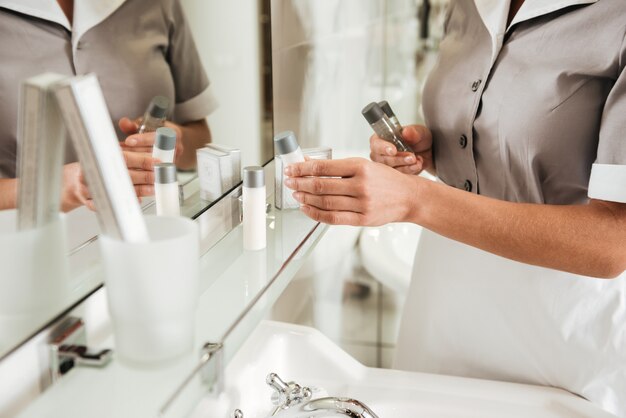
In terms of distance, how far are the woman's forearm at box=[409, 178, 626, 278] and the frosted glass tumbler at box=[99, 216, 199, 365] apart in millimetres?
386

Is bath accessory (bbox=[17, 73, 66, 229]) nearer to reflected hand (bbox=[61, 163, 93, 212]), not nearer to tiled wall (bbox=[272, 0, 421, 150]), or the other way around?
reflected hand (bbox=[61, 163, 93, 212])

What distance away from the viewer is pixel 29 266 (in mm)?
497

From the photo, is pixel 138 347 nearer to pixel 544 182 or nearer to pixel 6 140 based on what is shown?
pixel 6 140

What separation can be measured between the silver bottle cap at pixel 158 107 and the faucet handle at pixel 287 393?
1.11 ft

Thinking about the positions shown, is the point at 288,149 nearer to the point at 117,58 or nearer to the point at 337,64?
the point at 117,58

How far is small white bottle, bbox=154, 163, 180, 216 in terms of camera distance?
27.8 inches

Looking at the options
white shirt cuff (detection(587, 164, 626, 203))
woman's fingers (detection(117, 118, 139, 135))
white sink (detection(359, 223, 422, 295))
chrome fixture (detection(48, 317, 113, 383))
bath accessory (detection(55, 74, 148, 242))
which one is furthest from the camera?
white sink (detection(359, 223, 422, 295))

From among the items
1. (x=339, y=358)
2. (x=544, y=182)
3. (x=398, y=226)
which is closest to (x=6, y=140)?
(x=339, y=358)

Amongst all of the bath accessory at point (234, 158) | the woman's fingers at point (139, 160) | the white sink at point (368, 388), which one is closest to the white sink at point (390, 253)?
the white sink at point (368, 388)

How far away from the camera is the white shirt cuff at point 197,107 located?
0.80 meters

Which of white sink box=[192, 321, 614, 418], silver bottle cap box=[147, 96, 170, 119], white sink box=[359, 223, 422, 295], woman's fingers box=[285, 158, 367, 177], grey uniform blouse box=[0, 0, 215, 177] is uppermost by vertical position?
grey uniform blouse box=[0, 0, 215, 177]

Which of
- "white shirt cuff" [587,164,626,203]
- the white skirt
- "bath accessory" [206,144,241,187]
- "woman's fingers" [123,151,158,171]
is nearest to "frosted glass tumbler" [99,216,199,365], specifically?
"woman's fingers" [123,151,158,171]

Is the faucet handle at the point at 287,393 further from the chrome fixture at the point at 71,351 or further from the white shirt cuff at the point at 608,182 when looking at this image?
the white shirt cuff at the point at 608,182

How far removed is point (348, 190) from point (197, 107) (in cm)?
24
